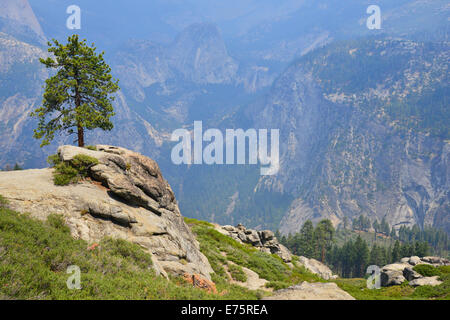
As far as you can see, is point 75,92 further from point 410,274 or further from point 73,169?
point 410,274

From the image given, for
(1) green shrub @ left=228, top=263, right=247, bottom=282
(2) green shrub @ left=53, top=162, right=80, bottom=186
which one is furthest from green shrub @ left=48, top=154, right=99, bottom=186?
(1) green shrub @ left=228, top=263, right=247, bottom=282

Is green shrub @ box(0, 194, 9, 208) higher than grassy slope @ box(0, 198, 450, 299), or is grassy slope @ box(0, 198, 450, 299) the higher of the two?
green shrub @ box(0, 194, 9, 208)

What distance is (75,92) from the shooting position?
30547mm

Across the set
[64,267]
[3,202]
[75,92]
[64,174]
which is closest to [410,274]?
[64,267]

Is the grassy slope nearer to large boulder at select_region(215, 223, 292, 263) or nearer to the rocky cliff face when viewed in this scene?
the rocky cliff face

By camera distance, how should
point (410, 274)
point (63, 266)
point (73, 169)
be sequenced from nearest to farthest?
point (63, 266), point (73, 169), point (410, 274)

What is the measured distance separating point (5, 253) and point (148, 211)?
12.3m

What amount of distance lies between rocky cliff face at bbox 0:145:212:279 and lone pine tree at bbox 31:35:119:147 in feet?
20.2

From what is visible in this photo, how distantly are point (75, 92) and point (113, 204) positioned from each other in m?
17.1

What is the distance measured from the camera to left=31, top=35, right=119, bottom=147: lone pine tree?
28.7 m

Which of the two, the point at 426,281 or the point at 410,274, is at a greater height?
the point at 426,281

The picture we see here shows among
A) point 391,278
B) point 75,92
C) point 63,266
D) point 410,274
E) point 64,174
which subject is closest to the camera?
point 63,266

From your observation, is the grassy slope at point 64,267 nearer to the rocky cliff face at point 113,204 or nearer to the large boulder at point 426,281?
the rocky cliff face at point 113,204
